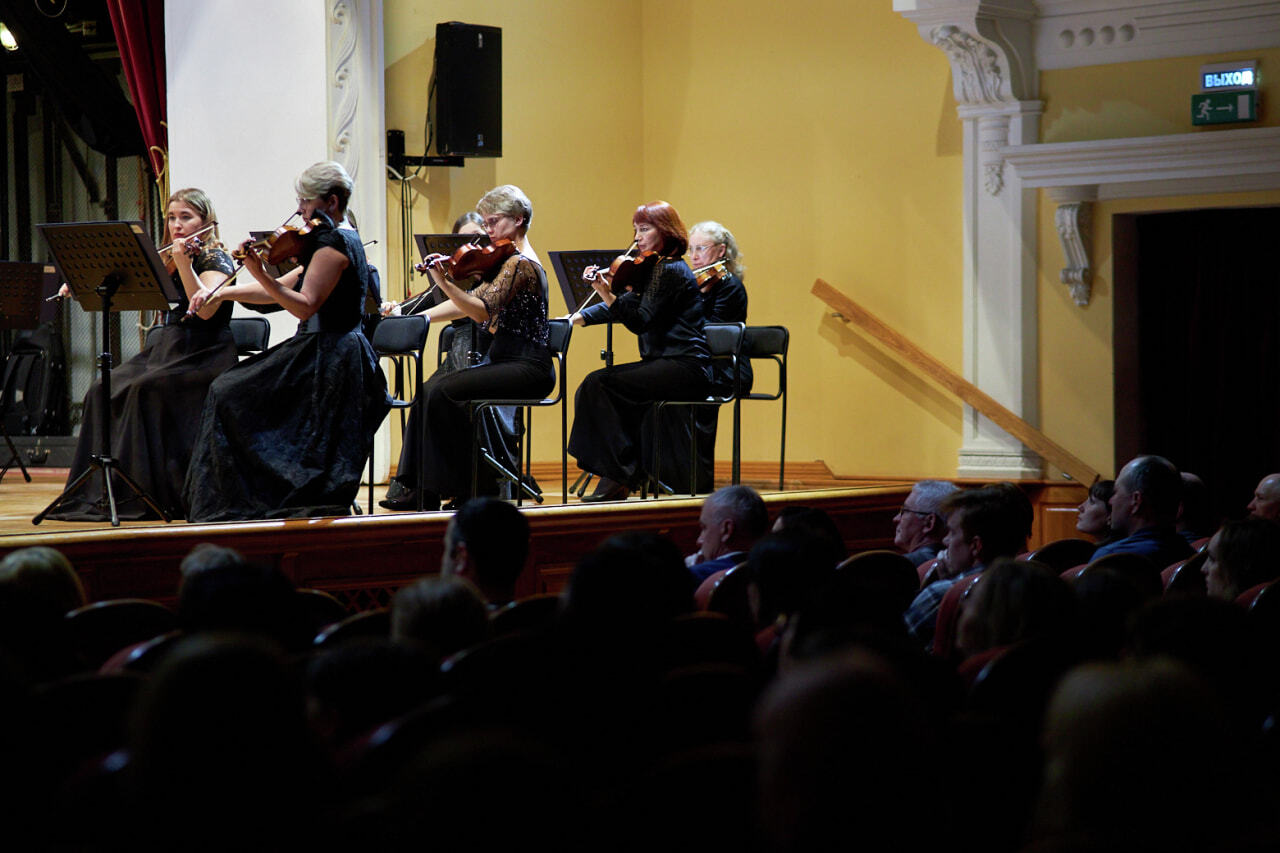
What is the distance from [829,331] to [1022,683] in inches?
213

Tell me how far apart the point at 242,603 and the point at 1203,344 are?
557 cm

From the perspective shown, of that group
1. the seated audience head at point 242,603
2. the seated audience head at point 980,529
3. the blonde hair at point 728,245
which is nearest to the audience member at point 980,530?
the seated audience head at point 980,529

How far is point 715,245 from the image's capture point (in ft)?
21.9

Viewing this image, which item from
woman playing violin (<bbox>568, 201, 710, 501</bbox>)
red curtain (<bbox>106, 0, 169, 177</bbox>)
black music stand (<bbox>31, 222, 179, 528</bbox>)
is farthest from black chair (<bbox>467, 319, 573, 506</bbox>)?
red curtain (<bbox>106, 0, 169, 177</bbox>)

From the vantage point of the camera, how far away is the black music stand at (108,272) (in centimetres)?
444

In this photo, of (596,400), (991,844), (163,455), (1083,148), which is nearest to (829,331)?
(1083,148)

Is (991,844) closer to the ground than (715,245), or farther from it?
closer to the ground

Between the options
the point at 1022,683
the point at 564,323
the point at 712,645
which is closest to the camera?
the point at 1022,683

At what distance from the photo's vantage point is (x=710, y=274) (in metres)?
6.55

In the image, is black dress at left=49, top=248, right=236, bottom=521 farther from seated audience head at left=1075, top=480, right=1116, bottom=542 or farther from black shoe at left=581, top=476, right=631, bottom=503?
seated audience head at left=1075, top=480, right=1116, bottom=542

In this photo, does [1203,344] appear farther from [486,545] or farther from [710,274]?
[486,545]

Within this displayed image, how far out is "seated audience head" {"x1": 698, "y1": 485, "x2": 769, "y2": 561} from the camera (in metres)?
3.82

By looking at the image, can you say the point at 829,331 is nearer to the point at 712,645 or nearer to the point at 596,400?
the point at 596,400

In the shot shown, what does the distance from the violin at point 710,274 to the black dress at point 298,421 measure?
7.12ft
